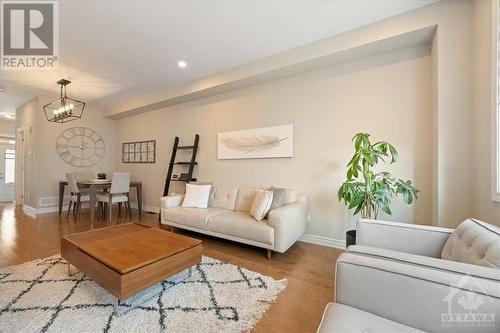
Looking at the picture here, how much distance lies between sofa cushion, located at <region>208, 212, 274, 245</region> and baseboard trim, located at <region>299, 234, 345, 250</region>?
820 mm

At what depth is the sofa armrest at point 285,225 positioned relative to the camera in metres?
2.37

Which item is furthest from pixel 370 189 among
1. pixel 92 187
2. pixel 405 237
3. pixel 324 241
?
pixel 92 187

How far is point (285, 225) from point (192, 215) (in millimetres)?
1385

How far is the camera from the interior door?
651 cm

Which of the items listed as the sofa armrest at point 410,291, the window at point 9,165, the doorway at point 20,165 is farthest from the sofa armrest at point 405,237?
the window at point 9,165

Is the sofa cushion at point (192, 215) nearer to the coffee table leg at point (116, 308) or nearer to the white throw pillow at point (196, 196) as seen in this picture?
the white throw pillow at point (196, 196)

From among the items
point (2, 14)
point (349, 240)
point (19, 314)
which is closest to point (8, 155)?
point (2, 14)

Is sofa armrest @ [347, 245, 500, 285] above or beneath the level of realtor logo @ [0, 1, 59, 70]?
beneath

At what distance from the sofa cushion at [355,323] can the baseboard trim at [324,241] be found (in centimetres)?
203

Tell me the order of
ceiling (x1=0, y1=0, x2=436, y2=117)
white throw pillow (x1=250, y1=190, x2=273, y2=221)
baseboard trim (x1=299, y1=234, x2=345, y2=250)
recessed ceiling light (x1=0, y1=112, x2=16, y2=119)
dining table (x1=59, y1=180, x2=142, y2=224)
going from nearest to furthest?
ceiling (x1=0, y1=0, x2=436, y2=117), white throw pillow (x1=250, y1=190, x2=273, y2=221), baseboard trim (x1=299, y1=234, x2=345, y2=250), dining table (x1=59, y1=180, x2=142, y2=224), recessed ceiling light (x1=0, y1=112, x2=16, y2=119)

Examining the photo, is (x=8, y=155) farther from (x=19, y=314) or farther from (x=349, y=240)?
(x=349, y=240)

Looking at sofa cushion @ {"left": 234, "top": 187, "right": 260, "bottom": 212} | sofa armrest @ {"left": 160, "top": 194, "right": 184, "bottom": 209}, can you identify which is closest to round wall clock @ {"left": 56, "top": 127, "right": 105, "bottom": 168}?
sofa armrest @ {"left": 160, "top": 194, "right": 184, "bottom": 209}

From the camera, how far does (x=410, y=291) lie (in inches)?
34.1

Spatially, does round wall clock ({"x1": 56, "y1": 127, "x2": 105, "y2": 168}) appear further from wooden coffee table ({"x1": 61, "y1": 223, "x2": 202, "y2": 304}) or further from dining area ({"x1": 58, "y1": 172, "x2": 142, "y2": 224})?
wooden coffee table ({"x1": 61, "y1": 223, "x2": 202, "y2": 304})
